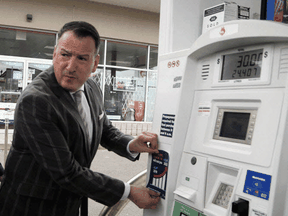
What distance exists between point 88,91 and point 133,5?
777cm

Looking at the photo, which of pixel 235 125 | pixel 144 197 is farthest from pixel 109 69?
pixel 235 125

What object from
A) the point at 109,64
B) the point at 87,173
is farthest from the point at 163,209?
the point at 109,64

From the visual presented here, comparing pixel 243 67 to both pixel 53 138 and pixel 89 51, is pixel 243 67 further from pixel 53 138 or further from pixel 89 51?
pixel 53 138

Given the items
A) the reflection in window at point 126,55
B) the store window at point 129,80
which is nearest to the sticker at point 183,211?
the store window at point 129,80

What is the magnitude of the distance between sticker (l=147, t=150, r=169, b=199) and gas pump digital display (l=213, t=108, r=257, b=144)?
11.9 inches

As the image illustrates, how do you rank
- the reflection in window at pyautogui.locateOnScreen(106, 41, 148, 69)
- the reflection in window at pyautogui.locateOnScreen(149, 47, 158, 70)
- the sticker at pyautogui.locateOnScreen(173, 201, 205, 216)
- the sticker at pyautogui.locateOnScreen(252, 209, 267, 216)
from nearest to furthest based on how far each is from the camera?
the sticker at pyautogui.locateOnScreen(252, 209, 267, 216)
the sticker at pyautogui.locateOnScreen(173, 201, 205, 216)
the reflection in window at pyautogui.locateOnScreen(106, 41, 148, 69)
the reflection in window at pyautogui.locateOnScreen(149, 47, 158, 70)

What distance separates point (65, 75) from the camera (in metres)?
1.43

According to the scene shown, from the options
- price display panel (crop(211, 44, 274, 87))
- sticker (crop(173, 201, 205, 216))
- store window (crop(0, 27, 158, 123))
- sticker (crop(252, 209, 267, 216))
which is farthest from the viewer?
store window (crop(0, 27, 158, 123))

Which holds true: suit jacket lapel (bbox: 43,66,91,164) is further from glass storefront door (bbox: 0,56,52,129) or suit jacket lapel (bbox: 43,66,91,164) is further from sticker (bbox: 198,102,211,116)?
glass storefront door (bbox: 0,56,52,129)

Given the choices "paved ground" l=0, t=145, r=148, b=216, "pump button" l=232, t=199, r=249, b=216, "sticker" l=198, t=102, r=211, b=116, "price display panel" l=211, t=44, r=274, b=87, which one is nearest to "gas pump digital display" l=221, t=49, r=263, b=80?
"price display panel" l=211, t=44, r=274, b=87

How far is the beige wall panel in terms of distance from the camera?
26.3 feet

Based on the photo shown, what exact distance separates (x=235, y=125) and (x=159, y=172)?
48cm

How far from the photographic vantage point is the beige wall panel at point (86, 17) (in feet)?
26.3

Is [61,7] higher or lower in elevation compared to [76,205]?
higher
